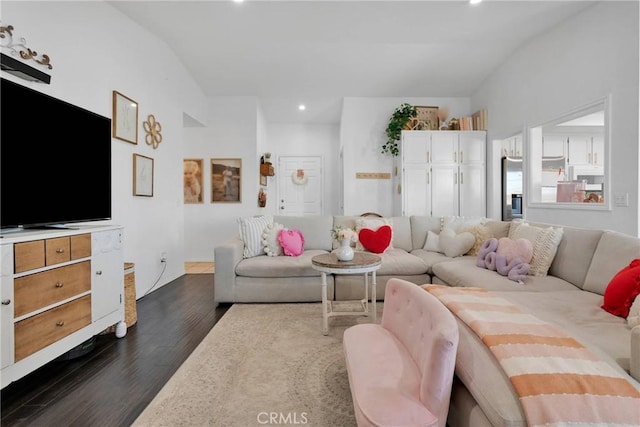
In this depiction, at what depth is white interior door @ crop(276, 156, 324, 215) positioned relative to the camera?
6.84 meters

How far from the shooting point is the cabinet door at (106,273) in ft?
6.96

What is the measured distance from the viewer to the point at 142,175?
3438mm

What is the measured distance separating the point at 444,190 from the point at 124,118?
4.47 metres

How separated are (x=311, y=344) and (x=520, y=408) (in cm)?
153

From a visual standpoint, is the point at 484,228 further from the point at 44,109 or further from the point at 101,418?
the point at 44,109

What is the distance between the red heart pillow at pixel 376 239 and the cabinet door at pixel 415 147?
183 cm

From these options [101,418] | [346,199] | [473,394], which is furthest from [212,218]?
[473,394]

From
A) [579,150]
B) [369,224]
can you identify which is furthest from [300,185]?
[579,150]

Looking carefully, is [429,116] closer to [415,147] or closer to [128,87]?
[415,147]

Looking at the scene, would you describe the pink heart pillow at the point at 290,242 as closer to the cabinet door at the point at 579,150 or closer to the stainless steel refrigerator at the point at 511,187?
the stainless steel refrigerator at the point at 511,187

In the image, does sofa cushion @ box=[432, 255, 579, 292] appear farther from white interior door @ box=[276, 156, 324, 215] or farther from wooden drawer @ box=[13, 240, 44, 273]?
white interior door @ box=[276, 156, 324, 215]

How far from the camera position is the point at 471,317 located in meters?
1.44

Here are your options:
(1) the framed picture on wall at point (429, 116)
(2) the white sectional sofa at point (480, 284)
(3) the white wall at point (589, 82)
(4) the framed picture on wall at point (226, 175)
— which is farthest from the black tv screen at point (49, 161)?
(1) the framed picture on wall at point (429, 116)

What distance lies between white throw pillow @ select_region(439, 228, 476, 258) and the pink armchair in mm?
1969
